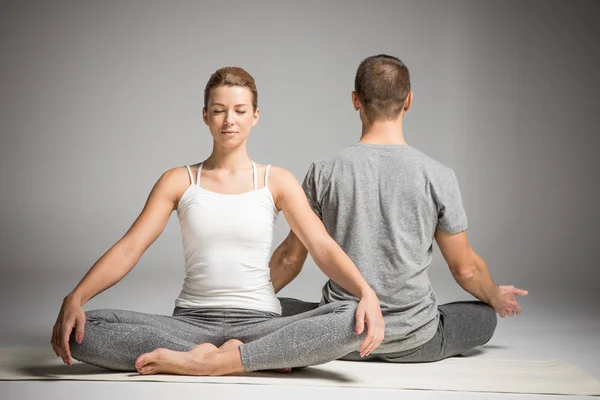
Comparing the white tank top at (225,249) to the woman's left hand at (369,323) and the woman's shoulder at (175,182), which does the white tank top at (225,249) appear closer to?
the woman's shoulder at (175,182)

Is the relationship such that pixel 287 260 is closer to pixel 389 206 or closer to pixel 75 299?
pixel 389 206

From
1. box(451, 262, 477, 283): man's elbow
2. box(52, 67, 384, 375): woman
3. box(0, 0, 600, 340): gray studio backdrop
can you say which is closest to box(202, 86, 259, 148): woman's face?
box(52, 67, 384, 375): woman

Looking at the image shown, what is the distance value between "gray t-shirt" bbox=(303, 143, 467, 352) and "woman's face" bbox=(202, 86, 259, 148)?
356 millimetres

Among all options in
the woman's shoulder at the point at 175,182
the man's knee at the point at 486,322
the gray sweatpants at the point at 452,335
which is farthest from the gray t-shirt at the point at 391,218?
the woman's shoulder at the point at 175,182

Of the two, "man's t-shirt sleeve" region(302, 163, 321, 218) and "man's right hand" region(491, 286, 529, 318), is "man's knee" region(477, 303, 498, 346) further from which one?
"man's t-shirt sleeve" region(302, 163, 321, 218)

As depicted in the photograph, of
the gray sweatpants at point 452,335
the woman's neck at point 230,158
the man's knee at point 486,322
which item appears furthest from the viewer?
the man's knee at point 486,322

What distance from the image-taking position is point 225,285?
3596 mm

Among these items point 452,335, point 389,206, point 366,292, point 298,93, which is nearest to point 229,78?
point 389,206

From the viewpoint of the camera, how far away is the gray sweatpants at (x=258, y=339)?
3.34m

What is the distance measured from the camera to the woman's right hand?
3.30m

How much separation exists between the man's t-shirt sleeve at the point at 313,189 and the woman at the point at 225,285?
0.11 m

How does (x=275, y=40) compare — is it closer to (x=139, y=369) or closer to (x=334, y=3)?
(x=334, y=3)

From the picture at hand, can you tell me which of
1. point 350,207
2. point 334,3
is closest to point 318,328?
point 350,207

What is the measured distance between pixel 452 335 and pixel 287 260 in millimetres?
707
